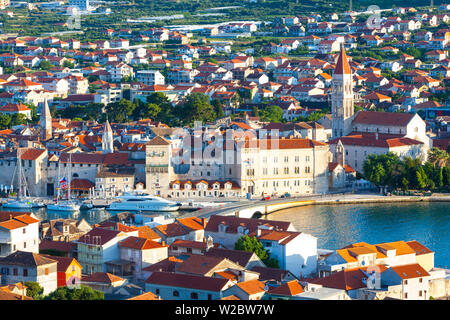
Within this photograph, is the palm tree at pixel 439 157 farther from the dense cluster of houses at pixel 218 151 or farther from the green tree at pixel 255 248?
the green tree at pixel 255 248

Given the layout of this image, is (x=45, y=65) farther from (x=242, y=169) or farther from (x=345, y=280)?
(x=345, y=280)

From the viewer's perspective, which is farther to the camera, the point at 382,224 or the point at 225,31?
the point at 225,31

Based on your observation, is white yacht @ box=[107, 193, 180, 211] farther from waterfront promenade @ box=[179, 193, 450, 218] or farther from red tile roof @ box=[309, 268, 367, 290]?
red tile roof @ box=[309, 268, 367, 290]

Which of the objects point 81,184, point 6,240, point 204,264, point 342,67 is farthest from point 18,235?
point 342,67
